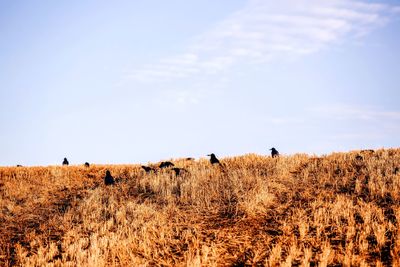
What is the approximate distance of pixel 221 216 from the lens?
28.9ft

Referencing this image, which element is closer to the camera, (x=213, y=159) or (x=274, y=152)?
(x=213, y=159)

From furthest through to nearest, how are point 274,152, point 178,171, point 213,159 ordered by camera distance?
point 274,152
point 213,159
point 178,171

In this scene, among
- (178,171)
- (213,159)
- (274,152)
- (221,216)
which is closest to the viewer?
(221,216)

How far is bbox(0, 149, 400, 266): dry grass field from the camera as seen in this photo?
6.93 metres

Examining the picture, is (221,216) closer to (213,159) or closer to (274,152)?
(213,159)

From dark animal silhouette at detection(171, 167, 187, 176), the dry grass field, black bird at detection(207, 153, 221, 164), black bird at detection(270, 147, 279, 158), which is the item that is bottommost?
the dry grass field

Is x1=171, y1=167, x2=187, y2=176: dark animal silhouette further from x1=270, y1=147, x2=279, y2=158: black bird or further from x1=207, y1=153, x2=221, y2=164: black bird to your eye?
x1=270, y1=147, x2=279, y2=158: black bird

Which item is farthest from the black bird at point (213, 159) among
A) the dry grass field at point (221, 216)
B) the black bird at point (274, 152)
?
the black bird at point (274, 152)

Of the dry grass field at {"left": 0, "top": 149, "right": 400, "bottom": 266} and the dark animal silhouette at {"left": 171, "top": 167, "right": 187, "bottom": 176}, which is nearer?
the dry grass field at {"left": 0, "top": 149, "right": 400, "bottom": 266}

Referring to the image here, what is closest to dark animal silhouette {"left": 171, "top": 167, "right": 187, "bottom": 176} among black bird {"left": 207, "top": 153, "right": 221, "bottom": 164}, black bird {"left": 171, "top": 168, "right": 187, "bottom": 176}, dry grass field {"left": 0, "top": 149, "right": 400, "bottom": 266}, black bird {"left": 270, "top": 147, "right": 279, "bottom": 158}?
black bird {"left": 171, "top": 168, "right": 187, "bottom": 176}

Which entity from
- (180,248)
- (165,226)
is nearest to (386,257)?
(180,248)

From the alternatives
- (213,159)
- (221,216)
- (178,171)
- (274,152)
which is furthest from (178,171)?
(221,216)

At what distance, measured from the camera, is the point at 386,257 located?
6395 millimetres

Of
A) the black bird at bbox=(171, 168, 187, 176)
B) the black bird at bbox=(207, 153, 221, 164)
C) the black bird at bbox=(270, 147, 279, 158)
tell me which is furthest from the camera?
the black bird at bbox=(270, 147, 279, 158)
